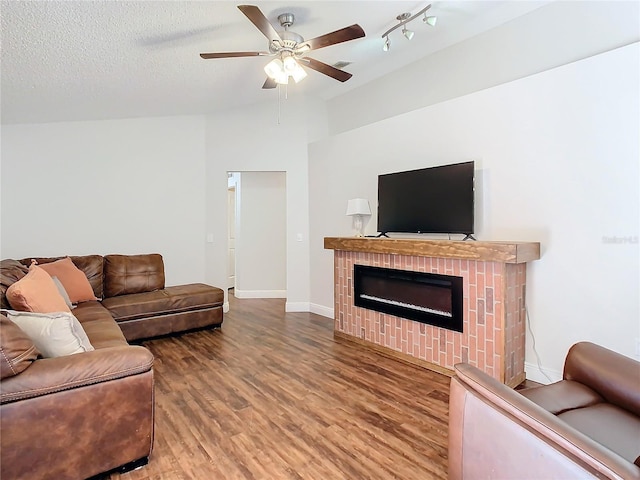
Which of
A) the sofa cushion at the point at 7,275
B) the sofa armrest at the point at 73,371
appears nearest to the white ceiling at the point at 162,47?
the sofa cushion at the point at 7,275

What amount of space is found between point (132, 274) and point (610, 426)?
462 cm

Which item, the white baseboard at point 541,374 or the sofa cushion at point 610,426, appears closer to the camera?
the sofa cushion at point 610,426

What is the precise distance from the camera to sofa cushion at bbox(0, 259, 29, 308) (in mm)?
2594

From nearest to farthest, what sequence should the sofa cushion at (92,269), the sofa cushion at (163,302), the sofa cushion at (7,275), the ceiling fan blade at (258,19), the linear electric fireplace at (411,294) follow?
the ceiling fan blade at (258,19), the sofa cushion at (7,275), the linear electric fireplace at (411,294), the sofa cushion at (163,302), the sofa cushion at (92,269)

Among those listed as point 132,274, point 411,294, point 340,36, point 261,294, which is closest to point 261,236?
point 261,294

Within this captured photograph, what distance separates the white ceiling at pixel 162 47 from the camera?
7.95 ft

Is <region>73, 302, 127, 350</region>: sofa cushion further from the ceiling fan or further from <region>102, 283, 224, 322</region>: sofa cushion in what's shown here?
the ceiling fan

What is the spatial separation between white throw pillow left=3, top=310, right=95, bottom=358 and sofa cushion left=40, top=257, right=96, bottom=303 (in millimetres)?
1969

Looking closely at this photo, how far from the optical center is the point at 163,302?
13.5 feet

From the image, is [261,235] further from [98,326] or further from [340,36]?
[340,36]

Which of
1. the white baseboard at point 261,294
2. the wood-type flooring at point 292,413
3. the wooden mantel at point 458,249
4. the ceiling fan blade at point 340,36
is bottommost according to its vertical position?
the wood-type flooring at point 292,413

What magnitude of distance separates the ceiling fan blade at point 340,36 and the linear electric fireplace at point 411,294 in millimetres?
2038

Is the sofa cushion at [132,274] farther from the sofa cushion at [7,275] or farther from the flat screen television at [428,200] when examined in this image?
the flat screen television at [428,200]

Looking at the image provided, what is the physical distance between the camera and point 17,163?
4273 millimetres
